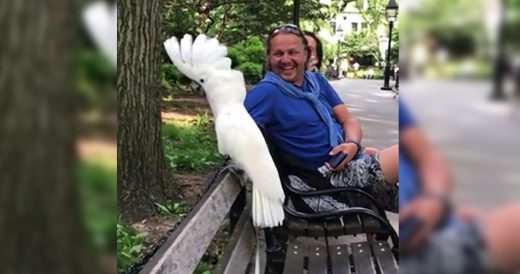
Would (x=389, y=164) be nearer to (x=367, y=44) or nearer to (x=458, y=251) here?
(x=367, y=44)

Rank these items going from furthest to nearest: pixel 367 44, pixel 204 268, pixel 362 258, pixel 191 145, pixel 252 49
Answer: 1. pixel 252 49
2. pixel 191 145
3. pixel 204 268
4. pixel 367 44
5. pixel 362 258

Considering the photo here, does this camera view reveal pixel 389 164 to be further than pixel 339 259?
No

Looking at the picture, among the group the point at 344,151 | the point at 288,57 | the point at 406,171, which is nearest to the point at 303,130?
the point at 344,151

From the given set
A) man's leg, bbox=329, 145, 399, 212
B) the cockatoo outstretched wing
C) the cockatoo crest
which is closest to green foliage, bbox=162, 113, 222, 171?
man's leg, bbox=329, 145, 399, 212

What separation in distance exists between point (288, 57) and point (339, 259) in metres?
0.85

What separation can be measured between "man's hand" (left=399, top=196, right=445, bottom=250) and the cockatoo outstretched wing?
1.73m

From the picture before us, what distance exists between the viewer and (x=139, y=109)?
385cm

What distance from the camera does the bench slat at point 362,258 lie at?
2641mm

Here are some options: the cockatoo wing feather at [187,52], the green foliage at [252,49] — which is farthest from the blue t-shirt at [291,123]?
the green foliage at [252,49]

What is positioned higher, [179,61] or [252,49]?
[252,49]

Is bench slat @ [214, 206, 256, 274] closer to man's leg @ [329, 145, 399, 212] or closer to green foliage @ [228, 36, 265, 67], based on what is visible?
man's leg @ [329, 145, 399, 212]

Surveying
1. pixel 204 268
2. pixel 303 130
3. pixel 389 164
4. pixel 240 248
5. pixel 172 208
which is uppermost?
pixel 303 130

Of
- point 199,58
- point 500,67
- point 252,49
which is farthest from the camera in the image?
point 252,49

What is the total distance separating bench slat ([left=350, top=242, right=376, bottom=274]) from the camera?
2641mm
